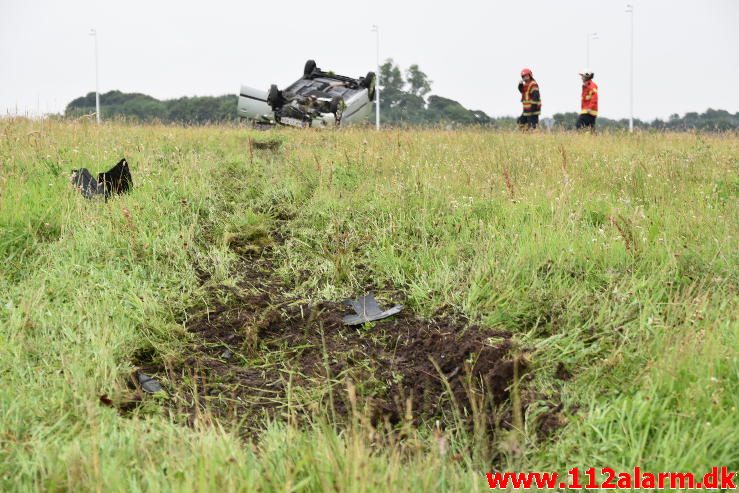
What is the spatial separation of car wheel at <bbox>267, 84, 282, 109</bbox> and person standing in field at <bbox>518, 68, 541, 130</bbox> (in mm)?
6065

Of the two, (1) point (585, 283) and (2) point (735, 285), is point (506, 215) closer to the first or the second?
(1) point (585, 283)

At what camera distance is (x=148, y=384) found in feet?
12.7

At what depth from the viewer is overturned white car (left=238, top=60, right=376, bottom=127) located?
1434 centimetres

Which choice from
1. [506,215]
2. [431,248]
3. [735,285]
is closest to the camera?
[735,285]

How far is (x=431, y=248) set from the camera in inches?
211

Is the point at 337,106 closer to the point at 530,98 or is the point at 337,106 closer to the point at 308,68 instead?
the point at 308,68

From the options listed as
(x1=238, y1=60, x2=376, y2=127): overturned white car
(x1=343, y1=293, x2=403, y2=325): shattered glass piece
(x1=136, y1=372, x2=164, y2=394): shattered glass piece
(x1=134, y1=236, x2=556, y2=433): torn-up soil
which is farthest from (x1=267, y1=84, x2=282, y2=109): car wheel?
(x1=136, y1=372, x2=164, y2=394): shattered glass piece

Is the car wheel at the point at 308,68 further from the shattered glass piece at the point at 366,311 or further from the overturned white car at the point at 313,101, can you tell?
the shattered glass piece at the point at 366,311

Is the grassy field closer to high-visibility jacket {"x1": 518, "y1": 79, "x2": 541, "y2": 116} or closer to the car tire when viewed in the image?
the car tire

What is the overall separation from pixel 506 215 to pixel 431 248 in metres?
0.89

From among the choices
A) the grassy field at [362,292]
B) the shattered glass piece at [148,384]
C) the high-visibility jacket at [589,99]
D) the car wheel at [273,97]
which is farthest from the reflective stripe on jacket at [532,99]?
the shattered glass piece at [148,384]

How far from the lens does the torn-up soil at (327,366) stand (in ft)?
11.7

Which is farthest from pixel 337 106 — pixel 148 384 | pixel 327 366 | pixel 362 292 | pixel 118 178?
pixel 327 366

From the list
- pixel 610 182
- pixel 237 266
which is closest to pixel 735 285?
pixel 610 182
